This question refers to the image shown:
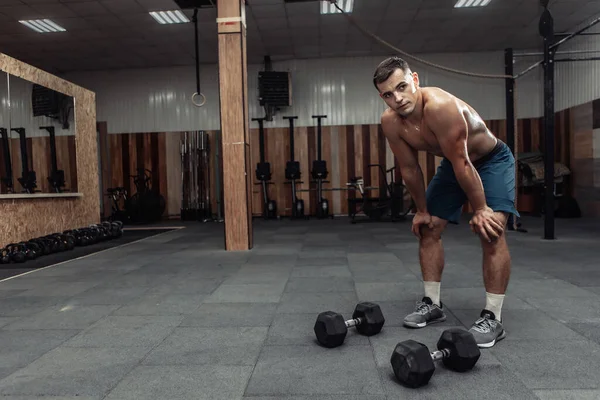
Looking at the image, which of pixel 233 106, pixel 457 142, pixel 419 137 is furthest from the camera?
pixel 233 106

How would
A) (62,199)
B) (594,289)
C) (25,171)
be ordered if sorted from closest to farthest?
(594,289) → (25,171) → (62,199)

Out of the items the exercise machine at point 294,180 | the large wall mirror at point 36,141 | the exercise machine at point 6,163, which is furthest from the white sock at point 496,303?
the exercise machine at point 294,180

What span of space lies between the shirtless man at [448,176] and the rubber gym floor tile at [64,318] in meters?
1.68

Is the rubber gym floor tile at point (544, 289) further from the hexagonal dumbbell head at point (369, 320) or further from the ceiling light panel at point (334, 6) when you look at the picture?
the ceiling light panel at point (334, 6)

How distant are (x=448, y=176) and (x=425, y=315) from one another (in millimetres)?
672

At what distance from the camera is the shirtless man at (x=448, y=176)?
174 centimetres

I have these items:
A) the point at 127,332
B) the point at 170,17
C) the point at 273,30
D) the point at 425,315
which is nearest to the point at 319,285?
the point at 425,315

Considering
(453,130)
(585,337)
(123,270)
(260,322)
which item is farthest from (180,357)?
(123,270)

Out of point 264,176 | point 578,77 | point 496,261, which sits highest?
point 578,77

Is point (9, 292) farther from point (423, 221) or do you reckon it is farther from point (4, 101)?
point (4, 101)

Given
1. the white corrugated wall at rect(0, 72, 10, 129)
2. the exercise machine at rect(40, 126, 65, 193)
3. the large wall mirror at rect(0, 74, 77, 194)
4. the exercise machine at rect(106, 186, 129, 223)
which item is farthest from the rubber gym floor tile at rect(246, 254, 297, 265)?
the exercise machine at rect(106, 186, 129, 223)

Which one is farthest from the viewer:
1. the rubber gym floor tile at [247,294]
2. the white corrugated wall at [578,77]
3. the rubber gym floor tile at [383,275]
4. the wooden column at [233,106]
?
the white corrugated wall at [578,77]

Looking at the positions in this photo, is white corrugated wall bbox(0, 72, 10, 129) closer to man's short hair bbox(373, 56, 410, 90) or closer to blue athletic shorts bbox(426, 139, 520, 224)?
man's short hair bbox(373, 56, 410, 90)

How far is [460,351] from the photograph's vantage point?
149cm
